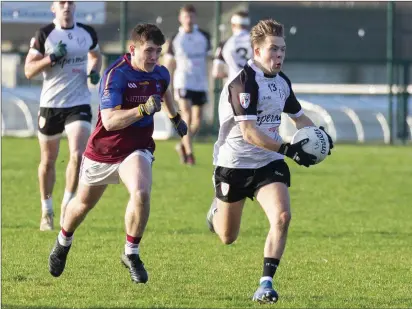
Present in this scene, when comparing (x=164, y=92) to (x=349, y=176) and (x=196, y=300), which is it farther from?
(x=349, y=176)

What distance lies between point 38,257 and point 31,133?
16.9m

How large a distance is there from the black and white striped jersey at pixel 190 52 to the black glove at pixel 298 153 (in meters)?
12.3

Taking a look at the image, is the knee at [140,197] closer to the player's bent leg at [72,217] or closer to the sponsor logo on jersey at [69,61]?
the player's bent leg at [72,217]

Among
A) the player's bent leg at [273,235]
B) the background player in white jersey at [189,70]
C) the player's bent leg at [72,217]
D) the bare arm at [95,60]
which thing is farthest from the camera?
the background player in white jersey at [189,70]

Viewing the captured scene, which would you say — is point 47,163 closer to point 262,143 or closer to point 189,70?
point 262,143

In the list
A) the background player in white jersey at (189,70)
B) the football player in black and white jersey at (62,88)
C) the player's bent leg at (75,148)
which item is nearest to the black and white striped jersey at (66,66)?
the football player in black and white jersey at (62,88)

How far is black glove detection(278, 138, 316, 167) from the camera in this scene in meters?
7.89

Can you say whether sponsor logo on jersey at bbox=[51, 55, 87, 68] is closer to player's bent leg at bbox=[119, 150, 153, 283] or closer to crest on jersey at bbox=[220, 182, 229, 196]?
player's bent leg at bbox=[119, 150, 153, 283]

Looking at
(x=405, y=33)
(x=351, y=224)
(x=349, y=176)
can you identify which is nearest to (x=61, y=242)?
(x=351, y=224)

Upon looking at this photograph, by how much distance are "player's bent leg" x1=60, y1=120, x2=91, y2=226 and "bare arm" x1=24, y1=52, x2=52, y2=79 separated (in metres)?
0.62

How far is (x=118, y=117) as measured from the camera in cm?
830

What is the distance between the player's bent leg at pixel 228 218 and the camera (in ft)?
28.5

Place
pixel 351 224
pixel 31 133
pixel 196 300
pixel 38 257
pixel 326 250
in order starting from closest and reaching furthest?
1. pixel 196 300
2. pixel 38 257
3. pixel 326 250
4. pixel 351 224
5. pixel 31 133

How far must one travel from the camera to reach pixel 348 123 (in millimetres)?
27125
